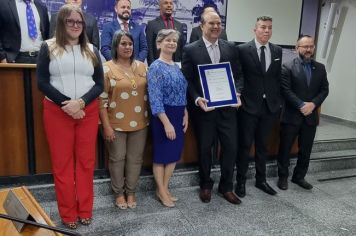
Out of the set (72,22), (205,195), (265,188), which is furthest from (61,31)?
(265,188)

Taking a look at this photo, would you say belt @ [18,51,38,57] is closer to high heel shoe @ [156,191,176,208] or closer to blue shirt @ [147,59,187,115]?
blue shirt @ [147,59,187,115]

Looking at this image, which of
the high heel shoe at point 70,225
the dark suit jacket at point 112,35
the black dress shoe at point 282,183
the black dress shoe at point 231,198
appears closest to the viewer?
the high heel shoe at point 70,225

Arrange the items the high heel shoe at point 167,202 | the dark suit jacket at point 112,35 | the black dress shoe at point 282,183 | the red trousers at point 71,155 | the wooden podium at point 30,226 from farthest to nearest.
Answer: the black dress shoe at point 282,183 → the dark suit jacket at point 112,35 → the high heel shoe at point 167,202 → the red trousers at point 71,155 → the wooden podium at point 30,226

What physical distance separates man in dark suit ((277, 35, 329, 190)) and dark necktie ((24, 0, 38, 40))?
2.22m

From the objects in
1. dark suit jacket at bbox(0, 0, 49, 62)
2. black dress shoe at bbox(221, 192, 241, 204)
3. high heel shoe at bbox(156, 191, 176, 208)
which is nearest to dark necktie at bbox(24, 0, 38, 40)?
dark suit jacket at bbox(0, 0, 49, 62)

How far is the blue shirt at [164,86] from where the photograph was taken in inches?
97.3

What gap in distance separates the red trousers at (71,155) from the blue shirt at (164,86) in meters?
0.42

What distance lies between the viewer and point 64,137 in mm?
2217

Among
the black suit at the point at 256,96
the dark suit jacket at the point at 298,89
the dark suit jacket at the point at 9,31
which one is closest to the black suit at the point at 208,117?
the black suit at the point at 256,96

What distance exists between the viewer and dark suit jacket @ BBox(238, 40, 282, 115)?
2838 mm

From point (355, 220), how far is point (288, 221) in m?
0.55

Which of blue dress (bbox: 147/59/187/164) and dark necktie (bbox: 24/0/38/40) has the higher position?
dark necktie (bbox: 24/0/38/40)

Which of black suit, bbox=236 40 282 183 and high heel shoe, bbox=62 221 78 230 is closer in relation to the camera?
high heel shoe, bbox=62 221 78 230

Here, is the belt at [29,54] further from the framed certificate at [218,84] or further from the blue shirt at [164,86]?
the framed certificate at [218,84]
